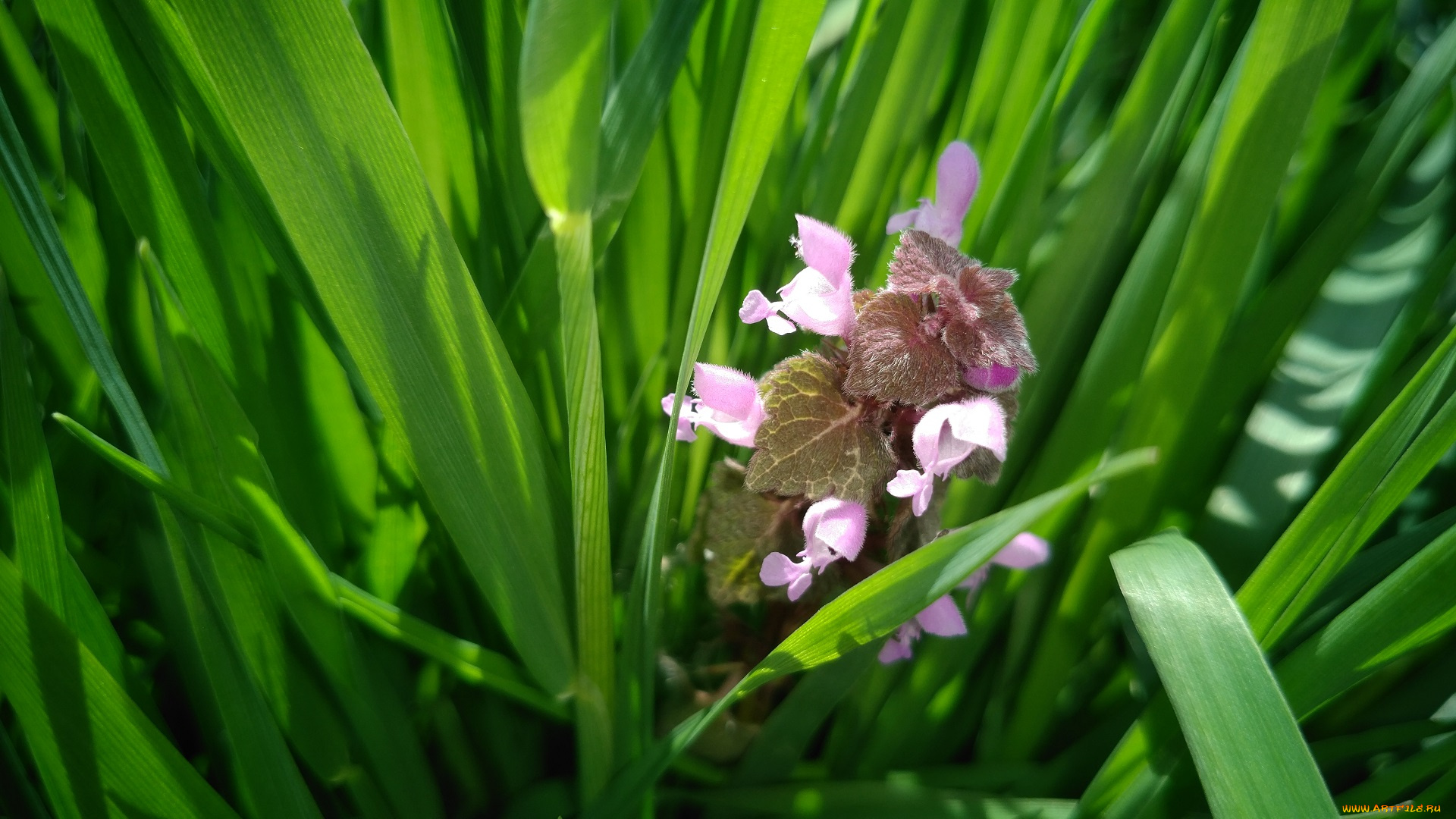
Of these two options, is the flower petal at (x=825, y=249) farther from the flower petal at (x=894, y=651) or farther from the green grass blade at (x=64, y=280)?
the green grass blade at (x=64, y=280)

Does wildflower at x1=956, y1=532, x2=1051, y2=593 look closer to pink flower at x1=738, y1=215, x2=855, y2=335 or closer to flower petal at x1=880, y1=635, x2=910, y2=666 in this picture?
flower petal at x1=880, y1=635, x2=910, y2=666

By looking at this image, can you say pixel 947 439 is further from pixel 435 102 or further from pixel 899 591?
pixel 435 102

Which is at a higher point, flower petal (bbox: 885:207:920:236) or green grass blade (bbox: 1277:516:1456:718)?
flower petal (bbox: 885:207:920:236)

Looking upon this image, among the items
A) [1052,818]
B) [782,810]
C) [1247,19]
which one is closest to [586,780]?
[782,810]

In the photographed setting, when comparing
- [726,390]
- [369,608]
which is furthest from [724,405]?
[369,608]

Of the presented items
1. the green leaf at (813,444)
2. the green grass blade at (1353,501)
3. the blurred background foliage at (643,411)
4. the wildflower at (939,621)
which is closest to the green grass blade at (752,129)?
the blurred background foliage at (643,411)

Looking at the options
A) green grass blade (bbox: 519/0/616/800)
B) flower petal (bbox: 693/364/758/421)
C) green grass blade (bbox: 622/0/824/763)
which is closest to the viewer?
green grass blade (bbox: 519/0/616/800)

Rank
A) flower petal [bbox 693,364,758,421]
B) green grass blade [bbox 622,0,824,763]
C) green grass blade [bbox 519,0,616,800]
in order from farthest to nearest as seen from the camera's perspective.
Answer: flower petal [bbox 693,364,758,421]
green grass blade [bbox 622,0,824,763]
green grass blade [bbox 519,0,616,800]

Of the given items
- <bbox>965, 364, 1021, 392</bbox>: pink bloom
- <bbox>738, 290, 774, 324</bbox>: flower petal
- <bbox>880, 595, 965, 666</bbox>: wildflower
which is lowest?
<bbox>880, 595, 965, 666</bbox>: wildflower

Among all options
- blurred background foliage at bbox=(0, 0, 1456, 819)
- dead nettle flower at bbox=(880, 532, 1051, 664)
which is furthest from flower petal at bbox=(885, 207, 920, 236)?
dead nettle flower at bbox=(880, 532, 1051, 664)
